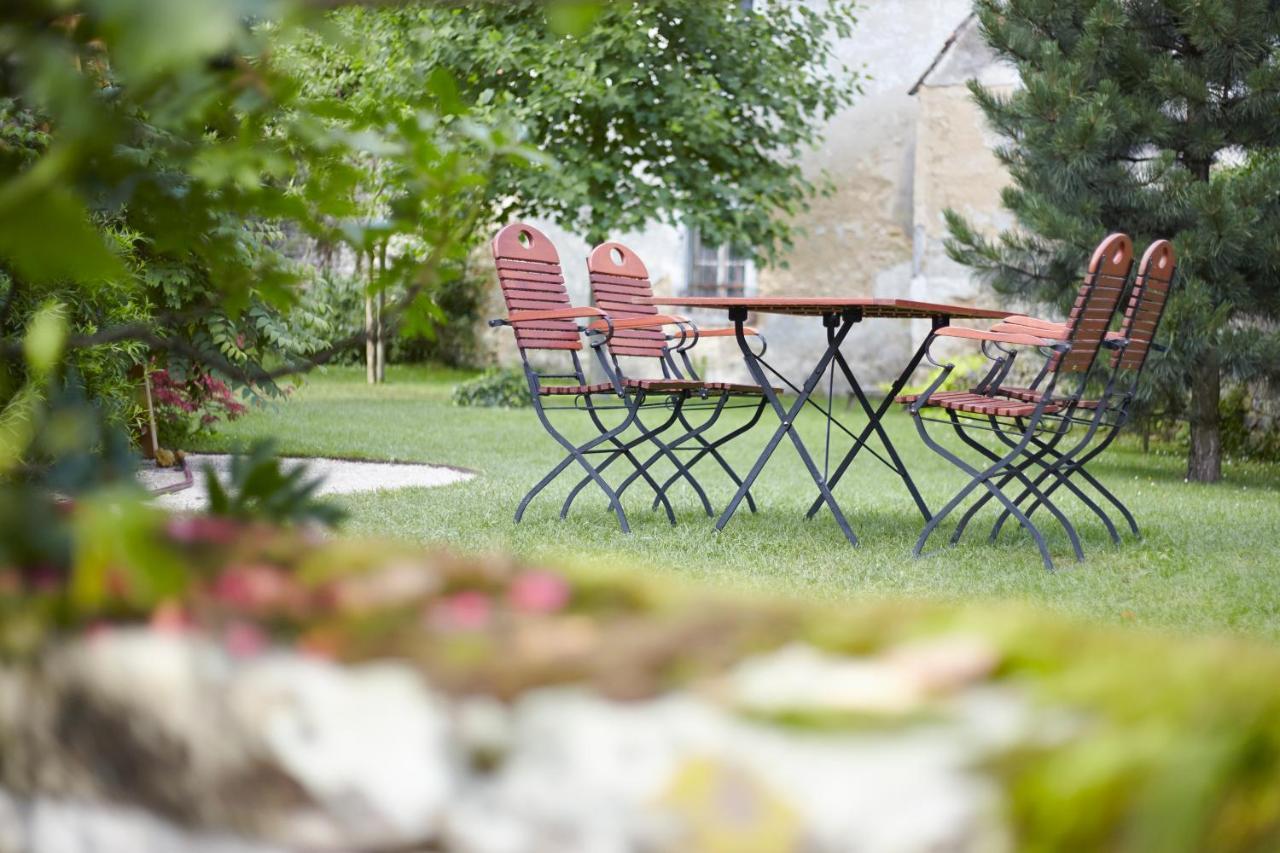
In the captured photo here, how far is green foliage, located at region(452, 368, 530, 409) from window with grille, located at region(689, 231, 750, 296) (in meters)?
3.46

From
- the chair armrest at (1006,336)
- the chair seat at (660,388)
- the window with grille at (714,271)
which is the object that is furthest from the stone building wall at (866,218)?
the chair armrest at (1006,336)

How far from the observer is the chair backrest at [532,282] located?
16.2 ft

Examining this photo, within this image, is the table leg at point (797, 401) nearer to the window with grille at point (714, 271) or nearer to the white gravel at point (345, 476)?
the white gravel at point (345, 476)

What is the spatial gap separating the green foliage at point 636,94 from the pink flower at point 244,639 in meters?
9.99

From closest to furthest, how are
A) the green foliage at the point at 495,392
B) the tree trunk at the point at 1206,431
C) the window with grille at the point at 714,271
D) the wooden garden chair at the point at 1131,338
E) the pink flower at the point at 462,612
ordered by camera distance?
the pink flower at the point at 462,612 < the wooden garden chair at the point at 1131,338 < the tree trunk at the point at 1206,431 < the green foliage at the point at 495,392 < the window with grille at the point at 714,271

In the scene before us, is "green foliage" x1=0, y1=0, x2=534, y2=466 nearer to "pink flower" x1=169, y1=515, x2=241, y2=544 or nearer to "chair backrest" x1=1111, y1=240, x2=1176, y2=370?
"pink flower" x1=169, y1=515, x2=241, y2=544

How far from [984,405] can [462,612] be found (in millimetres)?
3652

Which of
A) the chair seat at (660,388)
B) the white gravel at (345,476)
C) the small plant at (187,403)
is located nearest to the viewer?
the chair seat at (660,388)

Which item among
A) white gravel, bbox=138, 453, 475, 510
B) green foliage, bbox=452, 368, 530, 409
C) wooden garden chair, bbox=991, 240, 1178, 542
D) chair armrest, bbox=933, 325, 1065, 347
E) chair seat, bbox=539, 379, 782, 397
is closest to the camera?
chair armrest, bbox=933, 325, 1065, 347

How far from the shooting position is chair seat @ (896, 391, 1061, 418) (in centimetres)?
416

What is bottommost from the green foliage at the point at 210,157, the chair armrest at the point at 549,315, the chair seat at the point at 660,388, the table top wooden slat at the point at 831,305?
the chair seat at the point at 660,388

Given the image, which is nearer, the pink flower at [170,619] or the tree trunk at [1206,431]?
the pink flower at [170,619]

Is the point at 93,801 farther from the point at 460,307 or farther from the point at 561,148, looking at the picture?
the point at 460,307

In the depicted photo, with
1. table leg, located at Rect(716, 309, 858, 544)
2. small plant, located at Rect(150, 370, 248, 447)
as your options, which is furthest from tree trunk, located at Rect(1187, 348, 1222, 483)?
small plant, located at Rect(150, 370, 248, 447)
